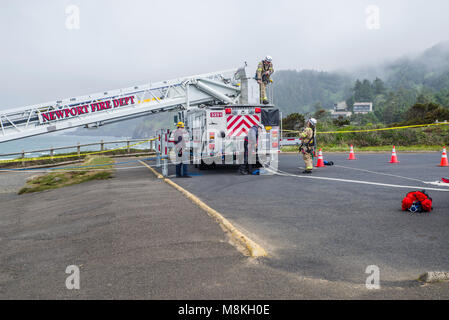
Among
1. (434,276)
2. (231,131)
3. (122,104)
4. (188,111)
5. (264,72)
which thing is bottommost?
Answer: (434,276)

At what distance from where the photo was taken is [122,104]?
712 inches

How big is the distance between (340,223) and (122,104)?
1409cm

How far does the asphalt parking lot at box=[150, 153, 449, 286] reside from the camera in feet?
14.2

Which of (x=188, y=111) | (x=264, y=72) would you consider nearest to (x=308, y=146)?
(x=264, y=72)

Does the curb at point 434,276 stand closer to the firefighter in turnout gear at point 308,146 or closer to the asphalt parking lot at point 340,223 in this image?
the asphalt parking lot at point 340,223

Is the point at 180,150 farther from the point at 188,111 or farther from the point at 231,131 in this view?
the point at 188,111

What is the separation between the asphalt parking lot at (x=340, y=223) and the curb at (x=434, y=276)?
0.14 metres

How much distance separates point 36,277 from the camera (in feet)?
14.2

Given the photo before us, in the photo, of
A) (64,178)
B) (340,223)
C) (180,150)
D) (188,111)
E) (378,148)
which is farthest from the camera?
(378,148)

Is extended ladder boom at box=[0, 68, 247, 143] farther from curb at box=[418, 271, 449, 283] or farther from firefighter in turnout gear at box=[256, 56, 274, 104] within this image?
curb at box=[418, 271, 449, 283]

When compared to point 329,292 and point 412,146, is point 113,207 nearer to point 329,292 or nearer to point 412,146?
point 329,292

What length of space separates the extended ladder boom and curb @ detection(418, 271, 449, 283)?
15.5m

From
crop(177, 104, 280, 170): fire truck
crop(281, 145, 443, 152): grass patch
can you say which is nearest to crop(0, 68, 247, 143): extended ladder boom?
crop(177, 104, 280, 170): fire truck

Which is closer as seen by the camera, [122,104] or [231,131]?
[231,131]
